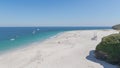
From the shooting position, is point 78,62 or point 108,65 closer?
point 108,65

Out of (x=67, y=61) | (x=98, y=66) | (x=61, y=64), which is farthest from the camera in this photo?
(x=67, y=61)

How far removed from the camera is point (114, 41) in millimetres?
11820

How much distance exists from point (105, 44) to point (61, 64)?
3973mm

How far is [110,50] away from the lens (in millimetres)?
11773

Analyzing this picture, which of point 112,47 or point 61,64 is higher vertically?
point 112,47

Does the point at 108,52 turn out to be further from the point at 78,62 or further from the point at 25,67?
the point at 25,67

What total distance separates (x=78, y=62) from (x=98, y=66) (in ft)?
5.65

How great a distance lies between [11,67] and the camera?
11961 mm

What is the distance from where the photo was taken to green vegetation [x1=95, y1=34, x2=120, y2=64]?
11500 mm

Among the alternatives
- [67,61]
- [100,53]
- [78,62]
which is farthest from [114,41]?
[67,61]

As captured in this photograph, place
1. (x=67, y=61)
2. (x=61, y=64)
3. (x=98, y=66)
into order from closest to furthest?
1. (x=98, y=66)
2. (x=61, y=64)
3. (x=67, y=61)

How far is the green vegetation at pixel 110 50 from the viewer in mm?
11500

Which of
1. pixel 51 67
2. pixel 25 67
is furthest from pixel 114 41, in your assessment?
pixel 25 67

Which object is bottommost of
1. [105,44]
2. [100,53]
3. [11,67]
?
[11,67]
